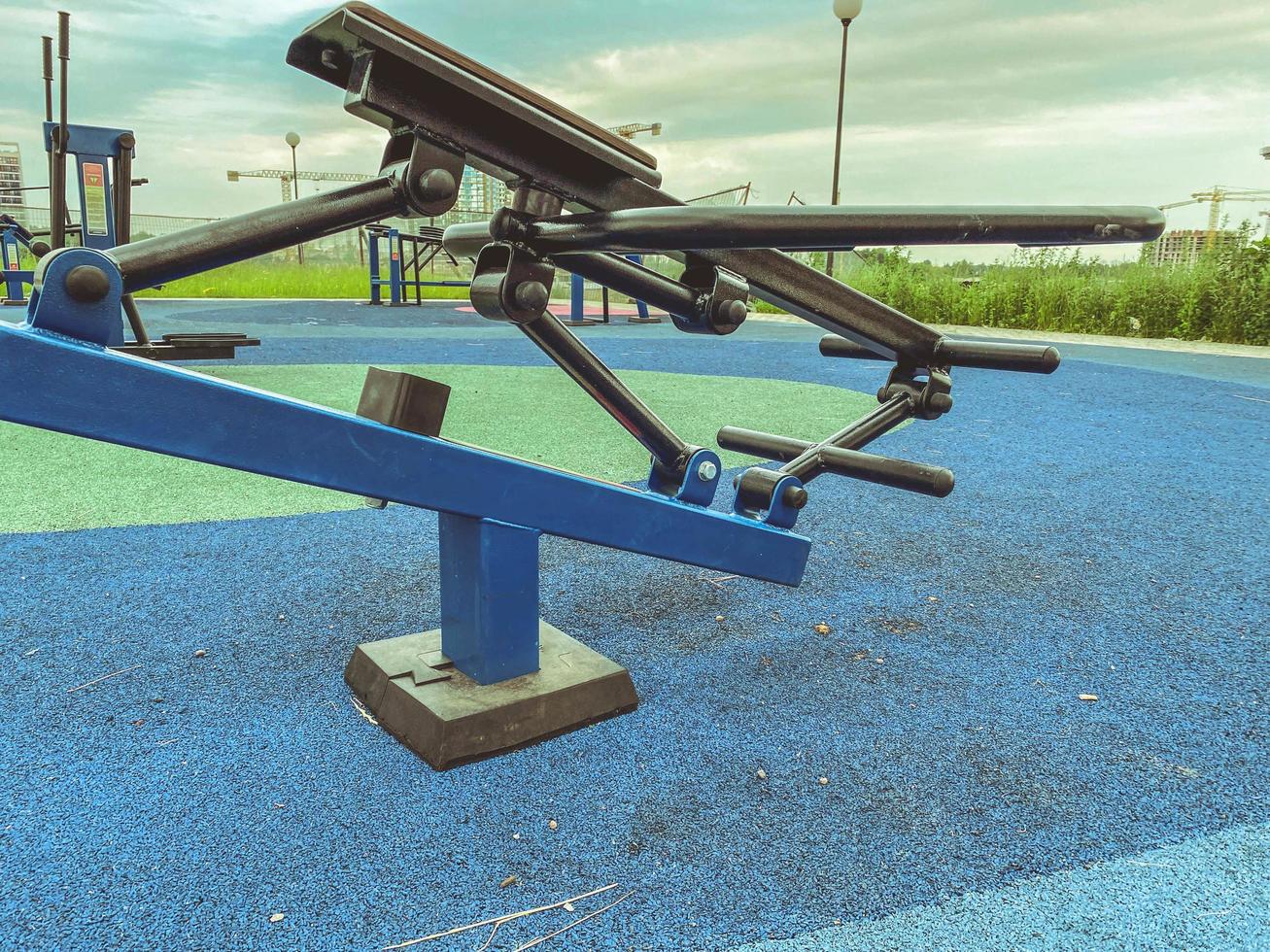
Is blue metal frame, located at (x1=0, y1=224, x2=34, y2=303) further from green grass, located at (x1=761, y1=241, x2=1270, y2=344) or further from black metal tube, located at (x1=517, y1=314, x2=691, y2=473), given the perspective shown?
green grass, located at (x1=761, y1=241, x2=1270, y2=344)

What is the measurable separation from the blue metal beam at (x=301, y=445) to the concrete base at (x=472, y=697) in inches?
7.4

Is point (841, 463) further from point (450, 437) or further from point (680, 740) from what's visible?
point (450, 437)

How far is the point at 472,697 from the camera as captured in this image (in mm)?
1050

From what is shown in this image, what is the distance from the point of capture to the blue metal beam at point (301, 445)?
0.73 metres

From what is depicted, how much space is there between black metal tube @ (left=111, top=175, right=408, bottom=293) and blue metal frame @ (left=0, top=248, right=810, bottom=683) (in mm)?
62

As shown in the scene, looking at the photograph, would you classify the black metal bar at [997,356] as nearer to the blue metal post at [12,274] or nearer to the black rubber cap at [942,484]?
the black rubber cap at [942,484]

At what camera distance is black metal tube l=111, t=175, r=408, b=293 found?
868 mm

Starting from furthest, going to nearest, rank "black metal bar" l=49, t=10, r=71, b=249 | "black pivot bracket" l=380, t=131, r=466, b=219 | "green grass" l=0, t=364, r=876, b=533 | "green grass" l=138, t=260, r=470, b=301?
"green grass" l=138, t=260, r=470, b=301 → "black metal bar" l=49, t=10, r=71, b=249 → "green grass" l=0, t=364, r=876, b=533 → "black pivot bracket" l=380, t=131, r=466, b=219

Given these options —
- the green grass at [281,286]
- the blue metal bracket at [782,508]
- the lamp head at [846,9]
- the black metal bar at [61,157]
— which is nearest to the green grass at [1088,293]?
the green grass at [281,286]

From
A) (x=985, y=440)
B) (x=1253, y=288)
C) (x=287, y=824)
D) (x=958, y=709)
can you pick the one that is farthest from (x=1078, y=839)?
(x=1253, y=288)

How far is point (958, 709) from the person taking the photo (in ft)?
3.82

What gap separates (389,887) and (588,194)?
74 centimetres

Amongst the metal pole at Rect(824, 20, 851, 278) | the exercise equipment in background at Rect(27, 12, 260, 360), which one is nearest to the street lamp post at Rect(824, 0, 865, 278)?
the metal pole at Rect(824, 20, 851, 278)

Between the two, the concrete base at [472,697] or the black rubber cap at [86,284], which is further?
the concrete base at [472,697]
